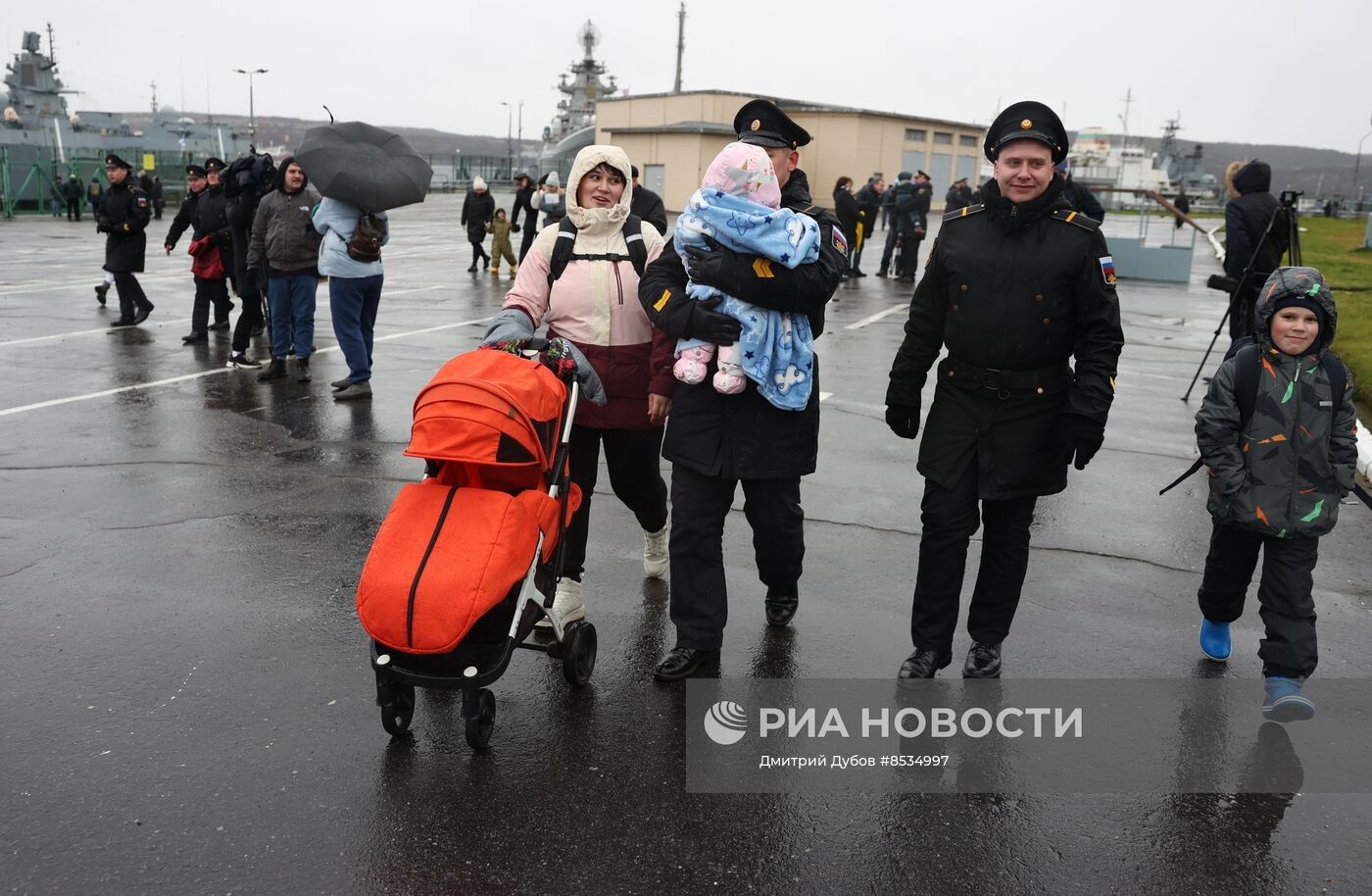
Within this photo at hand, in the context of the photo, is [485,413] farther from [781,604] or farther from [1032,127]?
[1032,127]

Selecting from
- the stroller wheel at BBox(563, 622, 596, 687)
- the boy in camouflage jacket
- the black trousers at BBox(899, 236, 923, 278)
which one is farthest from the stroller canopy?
the black trousers at BBox(899, 236, 923, 278)

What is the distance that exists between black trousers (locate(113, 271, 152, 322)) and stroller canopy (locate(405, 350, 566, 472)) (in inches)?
421

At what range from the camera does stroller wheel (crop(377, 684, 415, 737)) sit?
356 cm

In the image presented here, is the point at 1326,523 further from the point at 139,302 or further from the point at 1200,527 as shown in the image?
the point at 139,302

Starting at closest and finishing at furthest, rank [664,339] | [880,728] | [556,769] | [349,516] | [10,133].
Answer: [556,769], [880,728], [664,339], [349,516], [10,133]

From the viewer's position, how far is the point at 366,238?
8.73 metres

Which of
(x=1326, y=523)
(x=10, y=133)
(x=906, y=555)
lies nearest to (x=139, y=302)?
(x=906, y=555)

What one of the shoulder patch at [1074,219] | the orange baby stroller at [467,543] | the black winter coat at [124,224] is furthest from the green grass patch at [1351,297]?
the black winter coat at [124,224]

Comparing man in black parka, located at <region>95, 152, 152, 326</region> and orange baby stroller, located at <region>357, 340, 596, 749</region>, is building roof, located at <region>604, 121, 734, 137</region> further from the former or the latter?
orange baby stroller, located at <region>357, 340, 596, 749</region>

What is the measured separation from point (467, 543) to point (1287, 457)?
3033 mm

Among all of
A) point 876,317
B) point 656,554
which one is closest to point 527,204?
point 876,317

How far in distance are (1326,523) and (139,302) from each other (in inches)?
509

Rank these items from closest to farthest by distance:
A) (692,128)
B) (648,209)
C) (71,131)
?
(648,209)
(692,128)
(71,131)

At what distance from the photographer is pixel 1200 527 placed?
21.1 ft
